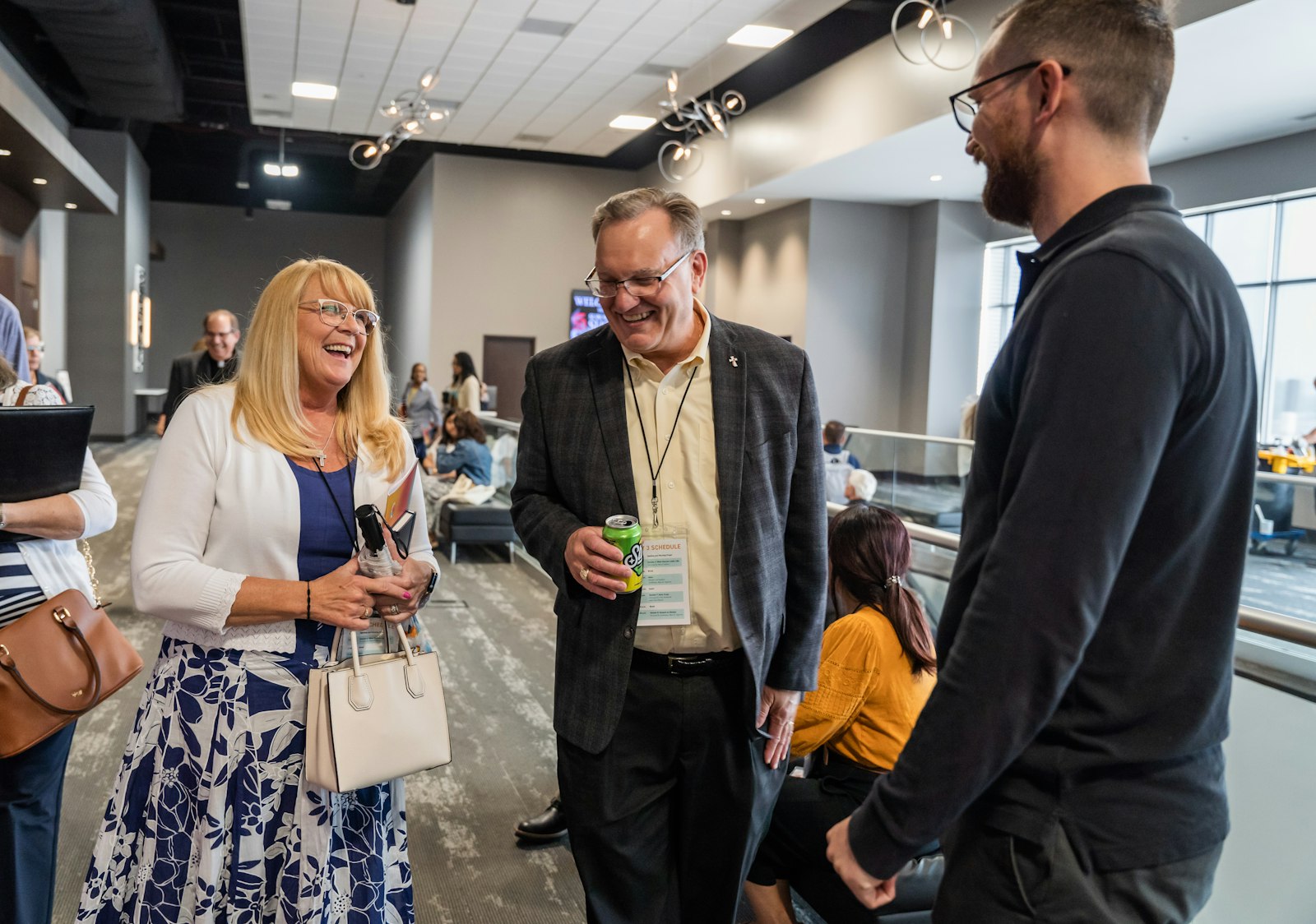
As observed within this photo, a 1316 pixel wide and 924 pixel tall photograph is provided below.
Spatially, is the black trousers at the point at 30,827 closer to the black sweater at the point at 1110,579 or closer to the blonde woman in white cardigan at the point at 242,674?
the blonde woman in white cardigan at the point at 242,674

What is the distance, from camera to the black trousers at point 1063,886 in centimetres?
97

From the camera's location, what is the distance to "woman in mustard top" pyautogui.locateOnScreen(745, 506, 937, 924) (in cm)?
231

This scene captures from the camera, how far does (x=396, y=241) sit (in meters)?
21.4

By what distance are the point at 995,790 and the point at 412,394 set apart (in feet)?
36.8

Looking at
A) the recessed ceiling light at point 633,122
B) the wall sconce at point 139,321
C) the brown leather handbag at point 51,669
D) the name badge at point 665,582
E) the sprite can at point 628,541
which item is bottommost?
the brown leather handbag at point 51,669

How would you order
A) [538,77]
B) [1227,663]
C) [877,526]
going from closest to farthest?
[1227,663] < [877,526] < [538,77]

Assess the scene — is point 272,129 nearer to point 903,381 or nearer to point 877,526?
point 903,381

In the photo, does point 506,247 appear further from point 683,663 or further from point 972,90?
point 972,90

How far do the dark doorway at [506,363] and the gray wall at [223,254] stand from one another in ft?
27.1

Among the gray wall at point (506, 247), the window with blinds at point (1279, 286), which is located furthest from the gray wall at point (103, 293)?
the window with blinds at point (1279, 286)

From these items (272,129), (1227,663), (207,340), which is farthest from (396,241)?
(1227,663)

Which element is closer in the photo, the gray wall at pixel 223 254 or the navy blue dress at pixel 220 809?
the navy blue dress at pixel 220 809

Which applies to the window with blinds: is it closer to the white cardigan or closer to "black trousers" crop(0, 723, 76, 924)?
the white cardigan

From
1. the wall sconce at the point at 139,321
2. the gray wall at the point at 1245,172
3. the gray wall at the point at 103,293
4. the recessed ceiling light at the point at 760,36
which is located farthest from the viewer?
the wall sconce at the point at 139,321
